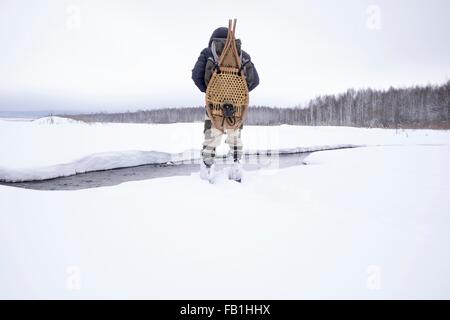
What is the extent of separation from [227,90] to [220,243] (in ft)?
6.71

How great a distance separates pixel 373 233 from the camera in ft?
6.64

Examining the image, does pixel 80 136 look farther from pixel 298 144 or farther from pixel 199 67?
pixel 298 144

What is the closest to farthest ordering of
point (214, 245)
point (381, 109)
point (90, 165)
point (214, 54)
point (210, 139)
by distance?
1. point (214, 245)
2. point (214, 54)
3. point (210, 139)
4. point (90, 165)
5. point (381, 109)

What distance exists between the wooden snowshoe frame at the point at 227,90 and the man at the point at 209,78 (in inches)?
4.7

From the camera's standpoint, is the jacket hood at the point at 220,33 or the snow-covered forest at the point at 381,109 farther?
the snow-covered forest at the point at 381,109

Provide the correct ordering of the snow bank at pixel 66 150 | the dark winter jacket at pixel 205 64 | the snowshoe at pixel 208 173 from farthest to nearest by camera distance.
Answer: the snow bank at pixel 66 150 → the snowshoe at pixel 208 173 → the dark winter jacket at pixel 205 64

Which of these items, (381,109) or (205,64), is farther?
(381,109)

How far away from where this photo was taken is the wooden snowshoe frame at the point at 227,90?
3221 millimetres

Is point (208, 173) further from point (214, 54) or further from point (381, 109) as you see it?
point (381, 109)

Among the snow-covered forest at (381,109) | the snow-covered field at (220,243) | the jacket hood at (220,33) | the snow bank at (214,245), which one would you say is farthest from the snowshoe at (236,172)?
the snow-covered forest at (381,109)

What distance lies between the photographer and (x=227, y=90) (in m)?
3.29

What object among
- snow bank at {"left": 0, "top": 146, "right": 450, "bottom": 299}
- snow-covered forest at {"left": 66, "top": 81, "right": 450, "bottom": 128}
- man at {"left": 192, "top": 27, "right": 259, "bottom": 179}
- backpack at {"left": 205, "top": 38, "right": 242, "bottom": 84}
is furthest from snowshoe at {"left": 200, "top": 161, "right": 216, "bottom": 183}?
snow-covered forest at {"left": 66, "top": 81, "right": 450, "bottom": 128}

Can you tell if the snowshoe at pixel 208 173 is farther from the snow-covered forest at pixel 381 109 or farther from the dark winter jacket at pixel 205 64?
the snow-covered forest at pixel 381 109

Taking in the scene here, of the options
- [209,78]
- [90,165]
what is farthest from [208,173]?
[90,165]
